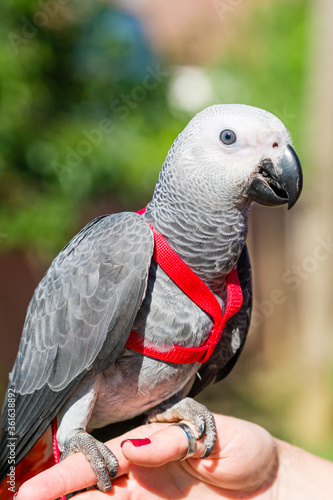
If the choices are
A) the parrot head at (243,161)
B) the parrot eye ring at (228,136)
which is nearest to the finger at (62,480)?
the parrot head at (243,161)

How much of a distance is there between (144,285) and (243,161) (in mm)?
483

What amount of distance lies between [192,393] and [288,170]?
1067 millimetres

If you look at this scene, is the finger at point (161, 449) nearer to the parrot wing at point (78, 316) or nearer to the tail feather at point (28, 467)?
the parrot wing at point (78, 316)

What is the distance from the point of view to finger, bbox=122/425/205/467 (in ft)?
4.53

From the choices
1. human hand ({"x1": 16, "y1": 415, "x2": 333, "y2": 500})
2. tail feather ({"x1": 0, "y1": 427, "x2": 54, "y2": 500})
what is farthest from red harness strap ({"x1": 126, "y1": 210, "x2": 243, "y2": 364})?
tail feather ({"x1": 0, "y1": 427, "x2": 54, "y2": 500})

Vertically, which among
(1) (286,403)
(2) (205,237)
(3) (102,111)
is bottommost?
(1) (286,403)

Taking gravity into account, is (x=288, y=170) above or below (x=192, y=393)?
above

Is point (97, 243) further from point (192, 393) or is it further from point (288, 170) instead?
point (192, 393)

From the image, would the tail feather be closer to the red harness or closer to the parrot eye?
the red harness

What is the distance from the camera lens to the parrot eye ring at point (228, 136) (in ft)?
4.61

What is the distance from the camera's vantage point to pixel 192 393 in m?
1.99

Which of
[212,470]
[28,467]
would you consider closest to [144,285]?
[212,470]

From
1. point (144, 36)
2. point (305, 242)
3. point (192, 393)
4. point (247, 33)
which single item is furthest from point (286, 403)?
point (247, 33)

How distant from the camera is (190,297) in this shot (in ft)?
4.94
